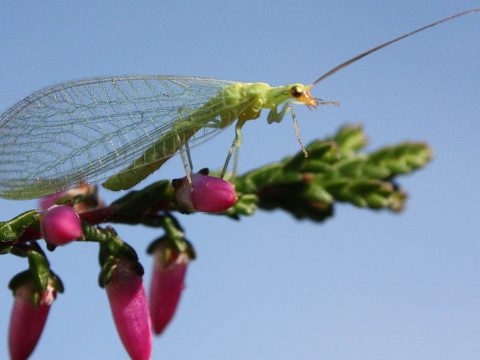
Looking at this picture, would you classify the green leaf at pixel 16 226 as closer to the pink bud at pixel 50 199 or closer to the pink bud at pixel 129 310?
the pink bud at pixel 129 310

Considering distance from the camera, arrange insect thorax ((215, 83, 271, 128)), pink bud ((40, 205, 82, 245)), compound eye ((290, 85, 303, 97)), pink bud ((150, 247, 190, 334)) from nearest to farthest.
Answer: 1. pink bud ((40, 205, 82, 245))
2. pink bud ((150, 247, 190, 334))
3. insect thorax ((215, 83, 271, 128))
4. compound eye ((290, 85, 303, 97))

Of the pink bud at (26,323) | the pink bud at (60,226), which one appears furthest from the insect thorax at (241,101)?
the pink bud at (26,323)

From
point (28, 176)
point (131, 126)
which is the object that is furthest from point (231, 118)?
point (28, 176)

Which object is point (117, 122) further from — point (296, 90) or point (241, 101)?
point (296, 90)

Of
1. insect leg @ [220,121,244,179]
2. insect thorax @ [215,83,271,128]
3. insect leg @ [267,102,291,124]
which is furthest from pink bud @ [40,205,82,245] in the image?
insect leg @ [267,102,291,124]

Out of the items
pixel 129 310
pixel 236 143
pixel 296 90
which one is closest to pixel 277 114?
pixel 296 90

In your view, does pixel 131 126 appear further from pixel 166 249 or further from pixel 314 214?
pixel 314 214

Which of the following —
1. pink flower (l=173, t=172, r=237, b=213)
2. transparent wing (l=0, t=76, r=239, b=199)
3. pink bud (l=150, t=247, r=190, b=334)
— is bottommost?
pink bud (l=150, t=247, r=190, b=334)

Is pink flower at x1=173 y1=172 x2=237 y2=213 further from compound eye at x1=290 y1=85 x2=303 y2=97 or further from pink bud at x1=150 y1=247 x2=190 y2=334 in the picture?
compound eye at x1=290 y1=85 x2=303 y2=97
